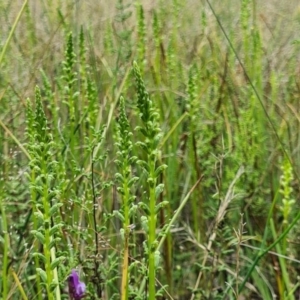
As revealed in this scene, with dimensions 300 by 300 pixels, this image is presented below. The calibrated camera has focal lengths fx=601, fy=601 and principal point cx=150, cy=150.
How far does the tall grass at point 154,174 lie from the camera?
1000mm

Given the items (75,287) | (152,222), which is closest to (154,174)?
(152,222)

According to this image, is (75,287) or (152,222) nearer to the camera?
(152,222)

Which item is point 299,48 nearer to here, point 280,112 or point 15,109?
point 280,112

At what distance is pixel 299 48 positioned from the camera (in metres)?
2.18

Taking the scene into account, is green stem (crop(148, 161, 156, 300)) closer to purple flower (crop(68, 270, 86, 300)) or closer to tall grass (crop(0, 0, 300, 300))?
tall grass (crop(0, 0, 300, 300))

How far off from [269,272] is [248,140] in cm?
38

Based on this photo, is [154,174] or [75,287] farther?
[75,287]

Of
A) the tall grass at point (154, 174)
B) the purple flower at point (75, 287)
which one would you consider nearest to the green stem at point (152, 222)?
the tall grass at point (154, 174)

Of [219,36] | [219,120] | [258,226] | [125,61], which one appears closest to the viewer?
[258,226]

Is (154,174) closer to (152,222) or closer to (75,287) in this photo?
(152,222)

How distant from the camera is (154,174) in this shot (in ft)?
2.39

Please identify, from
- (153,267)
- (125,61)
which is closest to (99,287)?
(153,267)

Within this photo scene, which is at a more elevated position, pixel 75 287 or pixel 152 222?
pixel 152 222

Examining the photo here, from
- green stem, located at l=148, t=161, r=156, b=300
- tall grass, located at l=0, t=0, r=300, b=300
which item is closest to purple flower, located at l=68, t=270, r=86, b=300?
tall grass, located at l=0, t=0, r=300, b=300
